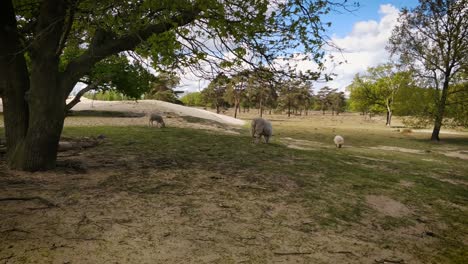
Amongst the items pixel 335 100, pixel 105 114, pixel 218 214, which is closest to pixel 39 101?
pixel 218 214

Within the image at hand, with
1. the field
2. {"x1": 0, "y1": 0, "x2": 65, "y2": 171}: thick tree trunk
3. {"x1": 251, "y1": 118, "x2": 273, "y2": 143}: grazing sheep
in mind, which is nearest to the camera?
the field

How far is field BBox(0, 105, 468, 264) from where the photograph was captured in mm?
4348

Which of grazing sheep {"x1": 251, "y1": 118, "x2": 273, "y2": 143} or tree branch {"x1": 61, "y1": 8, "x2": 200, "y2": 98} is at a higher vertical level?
tree branch {"x1": 61, "y1": 8, "x2": 200, "y2": 98}

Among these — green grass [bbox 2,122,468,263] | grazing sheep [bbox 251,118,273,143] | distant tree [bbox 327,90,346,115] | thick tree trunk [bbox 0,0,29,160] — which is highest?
distant tree [bbox 327,90,346,115]

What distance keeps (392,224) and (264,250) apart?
3183 mm

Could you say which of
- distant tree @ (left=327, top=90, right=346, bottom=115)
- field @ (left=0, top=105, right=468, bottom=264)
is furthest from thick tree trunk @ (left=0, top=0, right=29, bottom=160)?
distant tree @ (left=327, top=90, right=346, bottom=115)

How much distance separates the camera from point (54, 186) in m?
6.38

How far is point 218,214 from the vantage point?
226 inches

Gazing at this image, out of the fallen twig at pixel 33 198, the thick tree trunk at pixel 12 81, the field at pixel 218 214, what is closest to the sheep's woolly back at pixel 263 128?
the field at pixel 218 214

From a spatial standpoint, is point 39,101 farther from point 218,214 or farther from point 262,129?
point 262,129

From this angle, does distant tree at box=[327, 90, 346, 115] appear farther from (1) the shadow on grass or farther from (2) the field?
(2) the field

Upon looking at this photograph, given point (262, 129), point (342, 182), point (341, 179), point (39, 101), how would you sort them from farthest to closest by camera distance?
point (262, 129)
point (341, 179)
point (342, 182)
point (39, 101)

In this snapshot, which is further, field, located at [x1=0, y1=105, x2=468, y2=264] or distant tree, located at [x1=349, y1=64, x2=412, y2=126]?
distant tree, located at [x1=349, y1=64, x2=412, y2=126]

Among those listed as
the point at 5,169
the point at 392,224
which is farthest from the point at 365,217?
the point at 5,169
